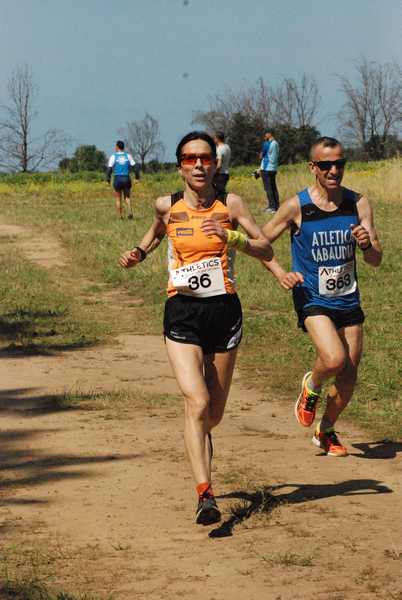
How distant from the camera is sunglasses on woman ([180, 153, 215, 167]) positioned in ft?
22.1

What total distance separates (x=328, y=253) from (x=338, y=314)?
0.46 m

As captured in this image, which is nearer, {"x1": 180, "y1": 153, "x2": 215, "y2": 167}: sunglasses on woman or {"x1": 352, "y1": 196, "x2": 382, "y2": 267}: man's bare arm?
{"x1": 180, "y1": 153, "x2": 215, "y2": 167}: sunglasses on woman

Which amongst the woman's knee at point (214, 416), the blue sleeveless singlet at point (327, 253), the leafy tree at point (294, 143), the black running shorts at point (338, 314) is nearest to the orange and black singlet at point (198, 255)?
the woman's knee at point (214, 416)

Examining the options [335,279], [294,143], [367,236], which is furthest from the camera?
[294,143]

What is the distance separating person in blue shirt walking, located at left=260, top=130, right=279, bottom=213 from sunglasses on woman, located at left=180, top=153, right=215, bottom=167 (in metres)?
20.1

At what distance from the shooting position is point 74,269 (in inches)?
805

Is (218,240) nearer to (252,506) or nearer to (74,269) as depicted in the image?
(252,506)

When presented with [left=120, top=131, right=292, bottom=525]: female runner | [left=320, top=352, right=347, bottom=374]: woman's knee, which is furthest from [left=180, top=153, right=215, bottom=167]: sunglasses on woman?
[left=320, top=352, right=347, bottom=374]: woman's knee

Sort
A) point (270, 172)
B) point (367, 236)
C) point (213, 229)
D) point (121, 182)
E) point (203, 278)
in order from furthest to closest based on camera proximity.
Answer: point (121, 182) < point (270, 172) < point (367, 236) < point (203, 278) < point (213, 229)

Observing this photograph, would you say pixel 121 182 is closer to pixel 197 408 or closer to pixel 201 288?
pixel 201 288

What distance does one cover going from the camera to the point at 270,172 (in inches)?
1058

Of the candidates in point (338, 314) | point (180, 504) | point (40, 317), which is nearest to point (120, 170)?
point (40, 317)

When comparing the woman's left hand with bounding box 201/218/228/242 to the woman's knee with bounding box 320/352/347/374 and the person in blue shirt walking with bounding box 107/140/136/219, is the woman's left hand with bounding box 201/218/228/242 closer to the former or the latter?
the woman's knee with bounding box 320/352/347/374

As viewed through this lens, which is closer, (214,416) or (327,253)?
(214,416)
